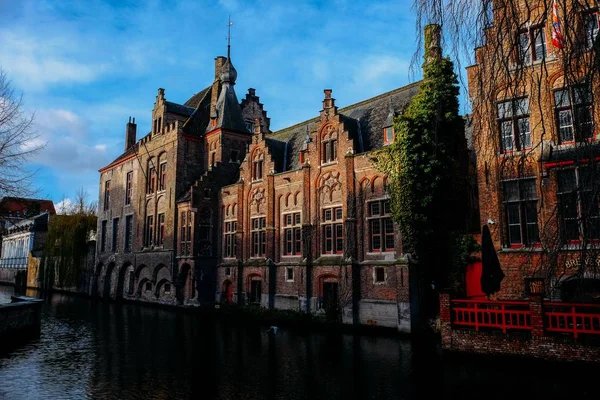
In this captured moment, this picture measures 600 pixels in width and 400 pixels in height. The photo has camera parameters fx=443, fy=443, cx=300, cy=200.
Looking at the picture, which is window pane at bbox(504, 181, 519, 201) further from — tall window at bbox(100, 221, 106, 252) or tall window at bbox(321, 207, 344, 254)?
tall window at bbox(100, 221, 106, 252)

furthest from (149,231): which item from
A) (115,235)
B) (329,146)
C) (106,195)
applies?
(329,146)

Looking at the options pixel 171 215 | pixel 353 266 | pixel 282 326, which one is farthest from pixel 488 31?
pixel 171 215

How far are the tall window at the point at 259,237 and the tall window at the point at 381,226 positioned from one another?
8522 mm

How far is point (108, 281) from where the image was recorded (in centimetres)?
4356

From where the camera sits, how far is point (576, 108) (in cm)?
614

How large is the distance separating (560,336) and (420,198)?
891 centimetres

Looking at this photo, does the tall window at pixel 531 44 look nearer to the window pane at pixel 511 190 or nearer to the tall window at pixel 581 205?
the tall window at pixel 581 205

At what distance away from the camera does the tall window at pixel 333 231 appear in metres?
24.8

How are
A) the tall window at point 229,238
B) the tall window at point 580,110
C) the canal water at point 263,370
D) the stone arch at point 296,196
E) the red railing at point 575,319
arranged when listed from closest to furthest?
the tall window at point 580,110 → the canal water at point 263,370 → the red railing at point 575,319 → the stone arch at point 296,196 → the tall window at point 229,238

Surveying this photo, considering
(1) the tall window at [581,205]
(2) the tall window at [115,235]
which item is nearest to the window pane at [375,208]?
(1) the tall window at [581,205]

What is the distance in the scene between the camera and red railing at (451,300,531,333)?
46.9 ft

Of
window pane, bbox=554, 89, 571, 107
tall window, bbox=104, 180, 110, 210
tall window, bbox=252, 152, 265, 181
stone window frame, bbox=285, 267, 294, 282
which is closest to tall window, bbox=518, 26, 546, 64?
window pane, bbox=554, 89, 571, 107

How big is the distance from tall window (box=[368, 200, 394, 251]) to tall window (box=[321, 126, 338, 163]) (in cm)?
403

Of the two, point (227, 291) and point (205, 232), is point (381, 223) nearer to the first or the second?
point (227, 291)
